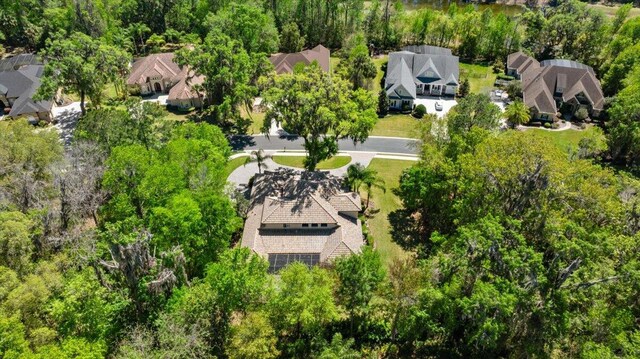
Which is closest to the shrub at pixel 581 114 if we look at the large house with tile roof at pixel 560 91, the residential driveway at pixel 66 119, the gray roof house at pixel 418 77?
the large house with tile roof at pixel 560 91

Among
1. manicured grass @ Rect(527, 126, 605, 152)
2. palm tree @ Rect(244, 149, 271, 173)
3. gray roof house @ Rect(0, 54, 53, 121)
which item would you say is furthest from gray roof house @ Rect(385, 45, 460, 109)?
gray roof house @ Rect(0, 54, 53, 121)

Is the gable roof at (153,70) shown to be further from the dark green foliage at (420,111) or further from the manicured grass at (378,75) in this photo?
the dark green foliage at (420,111)

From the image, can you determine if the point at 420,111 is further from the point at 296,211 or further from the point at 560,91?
the point at 296,211

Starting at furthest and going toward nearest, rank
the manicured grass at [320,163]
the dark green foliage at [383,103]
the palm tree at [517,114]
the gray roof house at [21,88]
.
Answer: the dark green foliage at [383,103] < the palm tree at [517,114] < the gray roof house at [21,88] < the manicured grass at [320,163]

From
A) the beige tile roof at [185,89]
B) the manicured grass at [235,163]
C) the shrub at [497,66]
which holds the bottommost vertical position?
the manicured grass at [235,163]

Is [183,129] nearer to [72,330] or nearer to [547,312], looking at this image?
[72,330]

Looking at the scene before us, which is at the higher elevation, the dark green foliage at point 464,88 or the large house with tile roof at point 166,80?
the large house with tile roof at point 166,80

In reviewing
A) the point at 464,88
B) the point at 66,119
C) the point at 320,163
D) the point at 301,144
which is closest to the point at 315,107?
the point at 320,163
